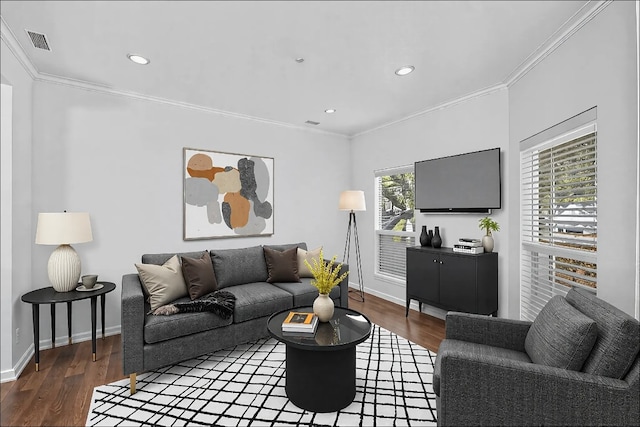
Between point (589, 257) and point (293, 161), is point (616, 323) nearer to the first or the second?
point (589, 257)

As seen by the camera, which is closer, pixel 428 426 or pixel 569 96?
pixel 428 426

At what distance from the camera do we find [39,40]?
2.52 m

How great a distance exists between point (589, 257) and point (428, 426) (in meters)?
1.57

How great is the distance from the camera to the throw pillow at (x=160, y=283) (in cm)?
283

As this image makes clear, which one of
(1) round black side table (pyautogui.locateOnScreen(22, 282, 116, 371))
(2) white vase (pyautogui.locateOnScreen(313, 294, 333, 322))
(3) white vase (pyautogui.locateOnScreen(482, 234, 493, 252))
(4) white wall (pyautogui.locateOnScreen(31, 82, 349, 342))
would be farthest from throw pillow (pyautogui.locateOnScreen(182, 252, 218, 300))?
(3) white vase (pyautogui.locateOnScreen(482, 234, 493, 252))

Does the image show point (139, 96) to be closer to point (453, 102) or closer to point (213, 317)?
point (213, 317)

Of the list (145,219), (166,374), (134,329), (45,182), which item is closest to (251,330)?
(166,374)


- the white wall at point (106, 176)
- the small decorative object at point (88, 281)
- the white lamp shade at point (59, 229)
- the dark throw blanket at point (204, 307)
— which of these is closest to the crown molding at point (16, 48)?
the white wall at point (106, 176)

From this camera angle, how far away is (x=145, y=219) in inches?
145

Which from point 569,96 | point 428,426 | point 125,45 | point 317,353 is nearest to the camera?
point 428,426

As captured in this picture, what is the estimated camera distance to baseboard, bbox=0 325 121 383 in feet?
8.29

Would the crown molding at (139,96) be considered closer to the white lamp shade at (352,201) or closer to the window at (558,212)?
the white lamp shade at (352,201)

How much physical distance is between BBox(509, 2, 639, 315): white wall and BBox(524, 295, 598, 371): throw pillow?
39 centimetres

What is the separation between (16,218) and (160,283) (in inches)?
49.9
